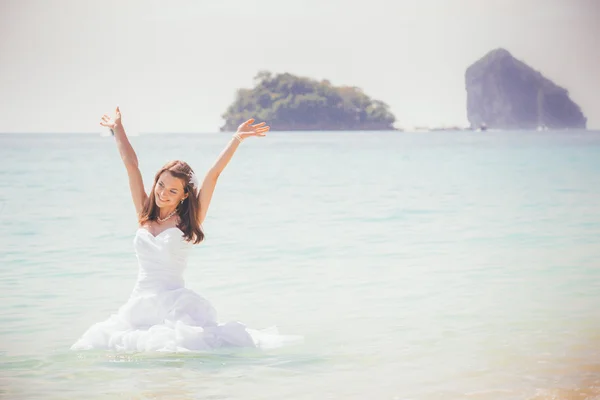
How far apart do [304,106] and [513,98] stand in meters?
13.0

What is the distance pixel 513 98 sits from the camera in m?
60.2

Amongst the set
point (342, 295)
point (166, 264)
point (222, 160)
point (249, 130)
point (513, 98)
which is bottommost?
point (342, 295)

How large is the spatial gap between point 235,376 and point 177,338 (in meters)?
0.38

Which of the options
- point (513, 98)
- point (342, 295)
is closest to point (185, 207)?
point (342, 295)

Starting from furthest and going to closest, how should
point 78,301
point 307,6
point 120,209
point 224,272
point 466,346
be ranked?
point 307,6 → point 120,209 → point 224,272 → point 78,301 → point 466,346

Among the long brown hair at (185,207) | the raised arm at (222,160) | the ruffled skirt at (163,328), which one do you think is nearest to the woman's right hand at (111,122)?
the long brown hair at (185,207)

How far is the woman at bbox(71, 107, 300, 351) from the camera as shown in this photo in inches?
172

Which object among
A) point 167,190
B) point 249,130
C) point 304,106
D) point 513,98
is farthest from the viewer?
point 513,98

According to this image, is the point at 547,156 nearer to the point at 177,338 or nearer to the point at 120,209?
the point at 120,209

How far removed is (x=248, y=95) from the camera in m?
53.9

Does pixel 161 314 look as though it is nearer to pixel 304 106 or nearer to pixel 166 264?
pixel 166 264

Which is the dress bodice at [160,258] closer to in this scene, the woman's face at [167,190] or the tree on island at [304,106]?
the woman's face at [167,190]

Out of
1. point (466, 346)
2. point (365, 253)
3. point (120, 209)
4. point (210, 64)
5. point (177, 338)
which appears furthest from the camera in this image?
point (210, 64)

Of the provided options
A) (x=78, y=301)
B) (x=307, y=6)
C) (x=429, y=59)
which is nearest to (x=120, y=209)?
(x=78, y=301)
